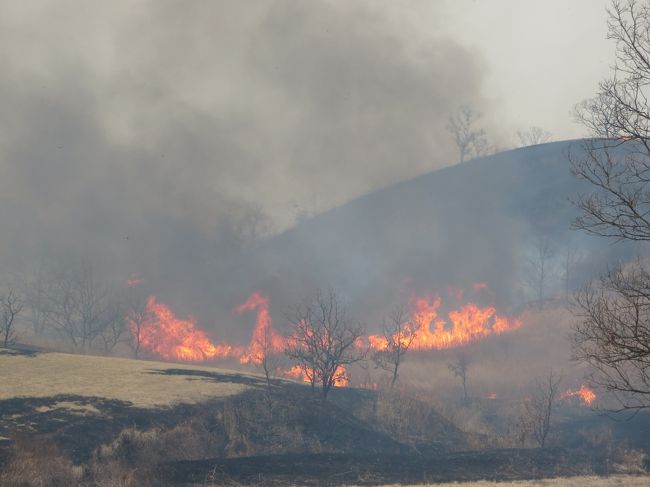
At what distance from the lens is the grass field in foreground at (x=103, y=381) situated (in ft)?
107

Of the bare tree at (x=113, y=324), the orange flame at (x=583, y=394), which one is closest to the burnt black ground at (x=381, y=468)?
the orange flame at (x=583, y=394)

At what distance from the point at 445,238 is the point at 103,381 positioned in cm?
8059

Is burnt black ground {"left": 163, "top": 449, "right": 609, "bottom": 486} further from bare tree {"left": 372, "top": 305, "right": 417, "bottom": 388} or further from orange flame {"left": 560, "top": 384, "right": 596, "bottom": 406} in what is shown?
orange flame {"left": 560, "top": 384, "right": 596, "bottom": 406}

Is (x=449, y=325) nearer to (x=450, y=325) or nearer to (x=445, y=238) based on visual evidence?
(x=450, y=325)

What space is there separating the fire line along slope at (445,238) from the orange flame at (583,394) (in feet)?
105

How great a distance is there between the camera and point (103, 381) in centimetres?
3609

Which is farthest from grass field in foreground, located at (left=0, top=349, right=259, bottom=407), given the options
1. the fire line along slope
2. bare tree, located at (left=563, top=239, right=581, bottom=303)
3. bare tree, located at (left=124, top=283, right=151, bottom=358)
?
bare tree, located at (left=563, top=239, right=581, bottom=303)

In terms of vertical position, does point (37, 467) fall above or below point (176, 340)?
below

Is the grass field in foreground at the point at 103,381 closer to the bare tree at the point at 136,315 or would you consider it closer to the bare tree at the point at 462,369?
the bare tree at the point at 462,369

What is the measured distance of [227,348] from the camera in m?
81.0

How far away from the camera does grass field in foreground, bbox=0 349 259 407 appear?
32531mm

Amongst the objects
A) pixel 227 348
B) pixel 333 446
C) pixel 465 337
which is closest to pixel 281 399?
pixel 333 446

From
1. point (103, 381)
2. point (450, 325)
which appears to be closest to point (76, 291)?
point (450, 325)

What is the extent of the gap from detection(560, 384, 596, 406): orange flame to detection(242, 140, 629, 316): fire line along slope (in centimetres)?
3211
